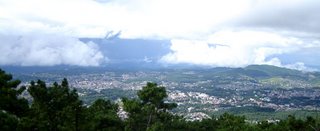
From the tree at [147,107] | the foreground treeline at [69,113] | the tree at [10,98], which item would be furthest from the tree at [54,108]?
the tree at [147,107]

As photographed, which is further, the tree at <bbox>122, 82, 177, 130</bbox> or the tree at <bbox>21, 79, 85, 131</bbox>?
the tree at <bbox>122, 82, 177, 130</bbox>

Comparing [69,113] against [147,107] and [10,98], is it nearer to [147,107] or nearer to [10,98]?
[10,98]

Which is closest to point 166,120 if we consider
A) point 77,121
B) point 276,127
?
point 276,127

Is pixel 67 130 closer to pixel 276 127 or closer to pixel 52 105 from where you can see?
pixel 52 105

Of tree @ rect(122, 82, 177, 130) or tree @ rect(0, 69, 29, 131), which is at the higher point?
tree @ rect(0, 69, 29, 131)

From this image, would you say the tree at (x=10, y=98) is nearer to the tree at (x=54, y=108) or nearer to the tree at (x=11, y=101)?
the tree at (x=11, y=101)

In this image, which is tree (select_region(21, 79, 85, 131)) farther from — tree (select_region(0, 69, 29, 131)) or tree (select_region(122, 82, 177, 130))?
tree (select_region(122, 82, 177, 130))

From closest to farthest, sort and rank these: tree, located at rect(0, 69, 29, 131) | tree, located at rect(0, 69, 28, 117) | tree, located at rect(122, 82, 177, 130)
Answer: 1. tree, located at rect(0, 69, 29, 131)
2. tree, located at rect(0, 69, 28, 117)
3. tree, located at rect(122, 82, 177, 130)

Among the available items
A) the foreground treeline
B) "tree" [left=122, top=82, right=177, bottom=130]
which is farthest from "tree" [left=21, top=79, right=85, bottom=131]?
"tree" [left=122, top=82, right=177, bottom=130]

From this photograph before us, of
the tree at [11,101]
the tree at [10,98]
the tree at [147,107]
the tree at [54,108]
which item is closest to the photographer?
the tree at [11,101]
